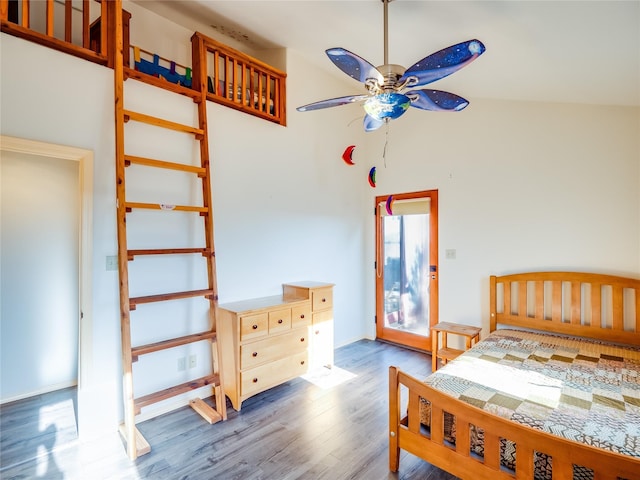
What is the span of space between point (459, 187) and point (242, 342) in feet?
9.62

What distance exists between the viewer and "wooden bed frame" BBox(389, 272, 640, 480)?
1283 mm

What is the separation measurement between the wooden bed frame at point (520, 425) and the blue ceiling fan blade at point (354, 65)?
178cm

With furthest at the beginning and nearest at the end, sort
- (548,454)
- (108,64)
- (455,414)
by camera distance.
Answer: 1. (108,64)
2. (455,414)
3. (548,454)

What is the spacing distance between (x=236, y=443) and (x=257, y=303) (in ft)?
3.84

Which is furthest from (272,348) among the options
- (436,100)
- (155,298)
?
(436,100)

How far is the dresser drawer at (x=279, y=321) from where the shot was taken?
2.91 meters

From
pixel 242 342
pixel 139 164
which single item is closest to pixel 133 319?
pixel 242 342

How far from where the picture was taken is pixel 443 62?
1.64m

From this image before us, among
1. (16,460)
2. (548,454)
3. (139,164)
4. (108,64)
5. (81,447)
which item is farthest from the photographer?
(139,164)

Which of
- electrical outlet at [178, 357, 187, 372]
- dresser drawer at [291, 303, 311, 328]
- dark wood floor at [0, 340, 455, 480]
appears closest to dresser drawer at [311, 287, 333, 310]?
dresser drawer at [291, 303, 311, 328]

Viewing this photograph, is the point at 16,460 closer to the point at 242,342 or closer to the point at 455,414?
the point at 242,342

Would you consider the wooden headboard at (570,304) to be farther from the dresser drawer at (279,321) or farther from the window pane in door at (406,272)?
the dresser drawer at (279,321)

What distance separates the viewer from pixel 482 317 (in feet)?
11.6

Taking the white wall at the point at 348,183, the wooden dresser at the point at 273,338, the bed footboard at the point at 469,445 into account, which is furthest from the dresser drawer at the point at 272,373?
the bed footboard at the point at 469,445
